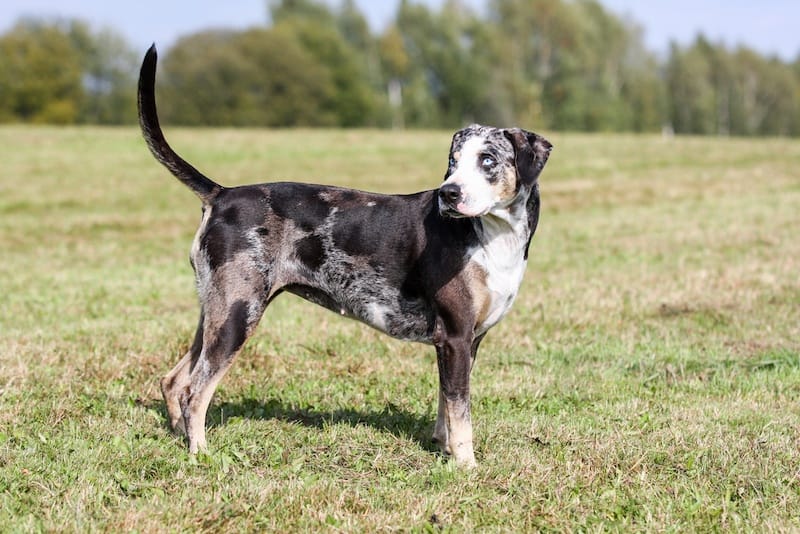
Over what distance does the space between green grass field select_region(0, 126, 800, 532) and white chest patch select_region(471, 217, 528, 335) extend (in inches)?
44.1

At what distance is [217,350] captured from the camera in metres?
5.77

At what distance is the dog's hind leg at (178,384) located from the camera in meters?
6.22

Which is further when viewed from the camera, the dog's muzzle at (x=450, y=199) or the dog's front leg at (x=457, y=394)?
the dog's front leg at (x=457, y=394)

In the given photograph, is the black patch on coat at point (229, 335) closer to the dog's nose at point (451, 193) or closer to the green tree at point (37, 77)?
the dog's nose at point (451, 193)

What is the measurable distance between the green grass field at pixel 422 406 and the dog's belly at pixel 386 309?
82 centimetres

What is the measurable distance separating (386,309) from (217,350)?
1155 mm

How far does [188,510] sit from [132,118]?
73.4 m

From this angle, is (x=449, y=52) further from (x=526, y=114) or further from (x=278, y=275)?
(x=278, y=275)

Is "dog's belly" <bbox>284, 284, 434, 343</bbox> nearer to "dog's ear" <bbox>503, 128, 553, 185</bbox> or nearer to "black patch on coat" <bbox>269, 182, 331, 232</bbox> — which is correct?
"black patch on coat" <bbox>269, 182, 331, 232</bbox>

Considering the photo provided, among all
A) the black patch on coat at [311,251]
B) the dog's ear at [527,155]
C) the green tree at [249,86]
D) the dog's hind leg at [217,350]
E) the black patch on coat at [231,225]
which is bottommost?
the dog's hind leg at [217,350]

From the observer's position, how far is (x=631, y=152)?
36.5 metres

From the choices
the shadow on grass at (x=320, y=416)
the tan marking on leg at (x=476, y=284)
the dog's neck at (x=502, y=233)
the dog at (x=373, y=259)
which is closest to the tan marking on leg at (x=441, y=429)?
the dog at (x=373, y=259)

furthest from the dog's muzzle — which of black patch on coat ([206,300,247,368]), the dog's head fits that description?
black patch on coat ([206,300,247,368])

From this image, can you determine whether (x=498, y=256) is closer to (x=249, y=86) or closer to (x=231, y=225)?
(x=231, y=225)
